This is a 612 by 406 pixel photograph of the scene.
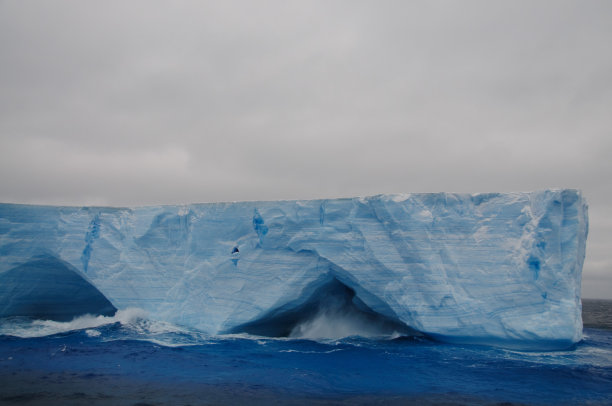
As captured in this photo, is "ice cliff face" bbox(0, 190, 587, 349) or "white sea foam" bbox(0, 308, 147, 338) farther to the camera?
"white sea foam" bbox(0, 308, 147, 338)

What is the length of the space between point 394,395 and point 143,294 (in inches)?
250

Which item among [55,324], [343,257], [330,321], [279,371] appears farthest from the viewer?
[55,324]

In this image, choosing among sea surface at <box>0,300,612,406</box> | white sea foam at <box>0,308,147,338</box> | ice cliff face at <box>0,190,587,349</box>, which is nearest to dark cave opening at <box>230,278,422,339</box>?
ice cliff face at <box>0,190,587,349</box>

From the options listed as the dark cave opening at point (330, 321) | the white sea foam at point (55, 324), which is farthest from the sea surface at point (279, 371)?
the dark cave opening at point (330, 321)

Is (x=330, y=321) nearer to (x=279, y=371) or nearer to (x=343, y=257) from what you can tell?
(x=343, y=257)

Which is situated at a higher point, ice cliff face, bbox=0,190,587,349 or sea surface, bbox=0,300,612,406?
ice cliff face, bbox=0,190,587,349

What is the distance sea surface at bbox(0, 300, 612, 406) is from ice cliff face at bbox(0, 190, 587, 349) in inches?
25.7

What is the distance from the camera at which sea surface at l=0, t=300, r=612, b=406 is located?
513 cm

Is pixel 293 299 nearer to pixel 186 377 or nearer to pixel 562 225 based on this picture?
pixel 186 377

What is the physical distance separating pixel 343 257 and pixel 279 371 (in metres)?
2.75

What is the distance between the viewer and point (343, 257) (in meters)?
8.43

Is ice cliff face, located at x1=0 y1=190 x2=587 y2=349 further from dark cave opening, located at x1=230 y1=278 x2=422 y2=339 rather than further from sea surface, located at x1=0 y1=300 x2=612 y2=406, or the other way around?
sea surface, located at x1=0 y1=300 x2=612 y2=406

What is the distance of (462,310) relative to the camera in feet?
25.6

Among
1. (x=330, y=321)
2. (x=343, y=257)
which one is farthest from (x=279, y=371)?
(x=330, y=321)
